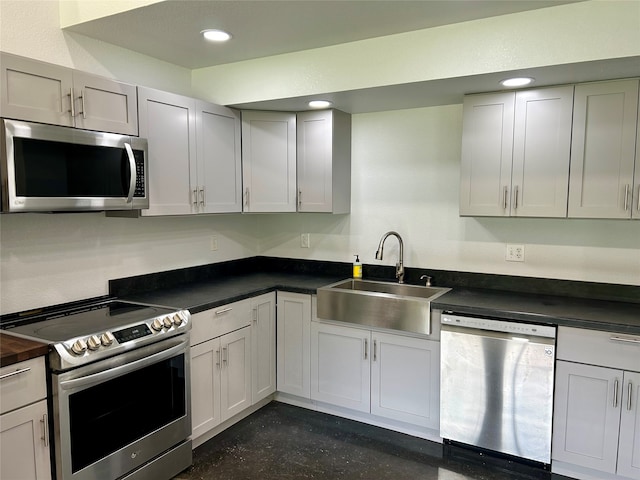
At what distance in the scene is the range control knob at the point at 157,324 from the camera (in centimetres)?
228

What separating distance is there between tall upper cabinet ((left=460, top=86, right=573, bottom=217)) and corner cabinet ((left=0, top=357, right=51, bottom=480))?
7.87ft

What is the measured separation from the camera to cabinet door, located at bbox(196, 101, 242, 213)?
2.96 m

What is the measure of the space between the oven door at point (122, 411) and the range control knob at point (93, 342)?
8 centimetres

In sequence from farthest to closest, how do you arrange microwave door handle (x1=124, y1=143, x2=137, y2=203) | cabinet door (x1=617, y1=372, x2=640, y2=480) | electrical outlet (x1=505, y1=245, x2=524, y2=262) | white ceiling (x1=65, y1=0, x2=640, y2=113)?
electrical outlet (x1=505, y1=245, x2=524, y2=262) < microwave door handle (x1=124, y1=143, x2=137, y2=203) < cabinet door (x1=617, y1=372, x2=640, y2=480) < white ceiling (x1=65, y1=0, x2=640, y2=113)

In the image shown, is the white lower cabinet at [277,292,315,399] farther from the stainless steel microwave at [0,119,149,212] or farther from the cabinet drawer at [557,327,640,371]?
the cabinet drawer at [557,327,640,371]

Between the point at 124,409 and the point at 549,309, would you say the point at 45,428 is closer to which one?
the point at 124,409

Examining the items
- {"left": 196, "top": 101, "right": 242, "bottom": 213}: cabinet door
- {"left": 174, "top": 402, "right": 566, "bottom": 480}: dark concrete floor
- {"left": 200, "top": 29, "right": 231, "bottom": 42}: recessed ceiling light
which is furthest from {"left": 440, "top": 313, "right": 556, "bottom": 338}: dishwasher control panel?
{"left": 200, "top": 29, "right": 231, "bottom": 42}: recessed ceiling light

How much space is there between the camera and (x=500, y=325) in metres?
2.49

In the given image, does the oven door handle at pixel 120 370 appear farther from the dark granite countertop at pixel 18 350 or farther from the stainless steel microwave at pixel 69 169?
the stainless steel microwave at pixel 69 169

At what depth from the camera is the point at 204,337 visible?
2.70 m

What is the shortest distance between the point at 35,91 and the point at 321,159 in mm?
Answer: 1796

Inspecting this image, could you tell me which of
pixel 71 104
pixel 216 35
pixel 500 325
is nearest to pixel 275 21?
pixel 216 35

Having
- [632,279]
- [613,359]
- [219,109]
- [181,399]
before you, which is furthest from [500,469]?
[219,109]

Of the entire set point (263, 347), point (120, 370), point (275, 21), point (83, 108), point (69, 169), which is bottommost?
point (263, 347)
